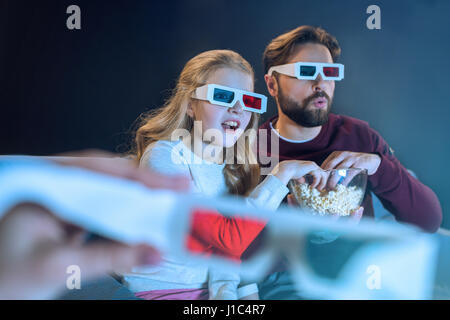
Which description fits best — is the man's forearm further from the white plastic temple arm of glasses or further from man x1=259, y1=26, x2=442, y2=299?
the white plastic temple arm of glasses

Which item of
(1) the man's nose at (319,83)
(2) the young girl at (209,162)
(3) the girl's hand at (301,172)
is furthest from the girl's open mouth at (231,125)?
(1) the man's nose at (319,83)

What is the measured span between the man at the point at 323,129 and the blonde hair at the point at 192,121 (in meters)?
0.09

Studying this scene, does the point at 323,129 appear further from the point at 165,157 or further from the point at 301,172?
the point at 165,157

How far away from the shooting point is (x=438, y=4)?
173cm

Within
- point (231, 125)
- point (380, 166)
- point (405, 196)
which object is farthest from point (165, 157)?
point (405, 196)

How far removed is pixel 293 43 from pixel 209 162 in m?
0.59

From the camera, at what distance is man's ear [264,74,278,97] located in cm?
162

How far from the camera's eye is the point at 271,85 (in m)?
1.63

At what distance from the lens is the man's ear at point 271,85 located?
1622 mm

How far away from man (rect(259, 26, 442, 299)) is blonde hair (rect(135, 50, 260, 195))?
91 millimetres

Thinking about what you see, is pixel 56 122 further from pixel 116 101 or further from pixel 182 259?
pixel 182 259

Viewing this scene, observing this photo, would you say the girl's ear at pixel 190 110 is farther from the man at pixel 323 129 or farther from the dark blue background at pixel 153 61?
the man at pixel 323 129
